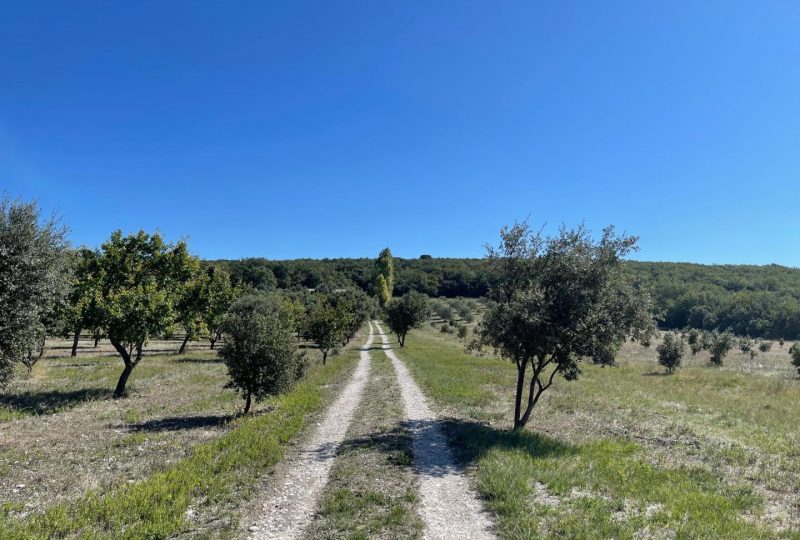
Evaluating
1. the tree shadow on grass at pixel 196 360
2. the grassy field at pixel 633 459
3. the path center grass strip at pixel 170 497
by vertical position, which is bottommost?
the tree shadow on grass at pixel 196 360

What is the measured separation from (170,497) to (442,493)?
6908mm

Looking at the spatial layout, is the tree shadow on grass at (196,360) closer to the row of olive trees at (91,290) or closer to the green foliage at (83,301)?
the row of olive trees at (91,290)

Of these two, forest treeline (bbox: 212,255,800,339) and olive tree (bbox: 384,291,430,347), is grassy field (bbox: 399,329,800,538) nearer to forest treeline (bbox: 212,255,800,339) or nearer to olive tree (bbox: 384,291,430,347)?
olive tree (bbox: 384,291,430,347)

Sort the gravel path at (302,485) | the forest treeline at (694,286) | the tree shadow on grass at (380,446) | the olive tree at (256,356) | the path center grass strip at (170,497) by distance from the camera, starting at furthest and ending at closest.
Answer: the forest treeline at (694,286) → the olive tree at (256,356) → the tree shadow on grass at (380,446) → the gravel path at (302,485) → the path center grass strip at (170,497)

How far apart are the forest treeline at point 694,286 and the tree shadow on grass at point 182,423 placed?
53.6 metres

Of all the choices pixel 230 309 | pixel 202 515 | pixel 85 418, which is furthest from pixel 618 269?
pixel 230 309

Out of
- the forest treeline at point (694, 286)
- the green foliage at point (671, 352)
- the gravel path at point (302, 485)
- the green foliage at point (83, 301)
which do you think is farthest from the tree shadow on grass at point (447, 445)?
the forest treeline at point (694, 286)

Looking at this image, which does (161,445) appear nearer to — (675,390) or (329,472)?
(329,472)

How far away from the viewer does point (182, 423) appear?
2009 centimetres

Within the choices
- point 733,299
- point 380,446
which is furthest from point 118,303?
point 733,299

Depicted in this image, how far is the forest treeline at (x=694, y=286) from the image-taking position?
111688mm

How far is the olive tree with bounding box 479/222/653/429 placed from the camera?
54.8 feet

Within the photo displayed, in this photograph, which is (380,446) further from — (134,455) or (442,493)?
(134,455)

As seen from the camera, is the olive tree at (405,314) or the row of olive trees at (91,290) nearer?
the row of olive trees at (91,290)
